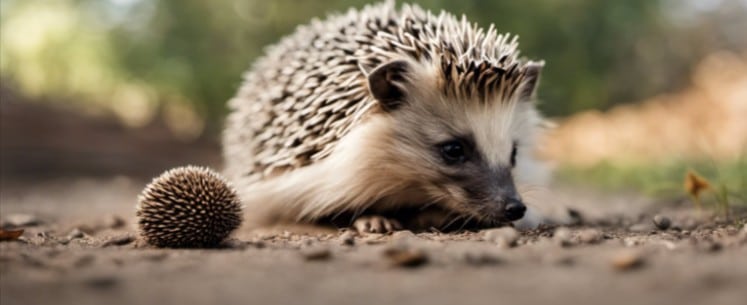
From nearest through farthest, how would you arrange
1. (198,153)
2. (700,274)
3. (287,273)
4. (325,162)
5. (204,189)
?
(700,274)
(287,273)
(204,189)
(325,162)
(198,153)

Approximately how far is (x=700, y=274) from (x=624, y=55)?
13.6m

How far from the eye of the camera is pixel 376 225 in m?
4.60

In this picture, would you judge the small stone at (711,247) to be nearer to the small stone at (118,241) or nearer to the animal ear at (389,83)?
the animal ear at (389,83)

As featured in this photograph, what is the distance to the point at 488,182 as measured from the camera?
4.40m

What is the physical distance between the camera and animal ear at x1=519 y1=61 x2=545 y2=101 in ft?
15.9

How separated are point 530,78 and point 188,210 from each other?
2258mm

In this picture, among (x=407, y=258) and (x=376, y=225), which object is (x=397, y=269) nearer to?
(x=407, y=258)

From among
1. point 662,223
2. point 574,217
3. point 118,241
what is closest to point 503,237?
point 662,223

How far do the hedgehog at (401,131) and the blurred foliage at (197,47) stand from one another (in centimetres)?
696

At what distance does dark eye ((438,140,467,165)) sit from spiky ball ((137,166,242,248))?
1.21 meters

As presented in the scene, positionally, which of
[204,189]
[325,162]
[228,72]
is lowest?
[204,189]

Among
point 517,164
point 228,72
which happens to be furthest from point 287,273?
point 228,72

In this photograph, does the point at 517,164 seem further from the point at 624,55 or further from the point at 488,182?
the point at 624,55

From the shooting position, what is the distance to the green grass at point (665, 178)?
18.5 ft
